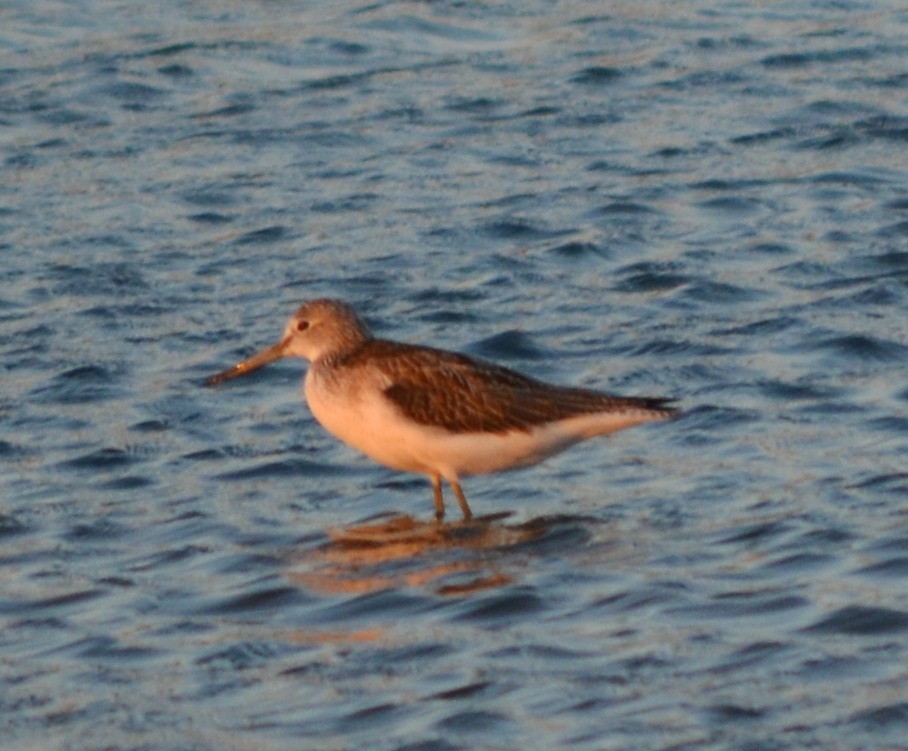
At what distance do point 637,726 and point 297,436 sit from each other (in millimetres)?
5040

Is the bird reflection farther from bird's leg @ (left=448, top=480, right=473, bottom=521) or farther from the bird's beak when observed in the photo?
the bird's beak

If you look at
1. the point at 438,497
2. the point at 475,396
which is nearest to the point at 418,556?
the point at 438,497

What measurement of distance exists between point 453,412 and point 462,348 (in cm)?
274

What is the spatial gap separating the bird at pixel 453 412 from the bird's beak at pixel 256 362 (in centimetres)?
80

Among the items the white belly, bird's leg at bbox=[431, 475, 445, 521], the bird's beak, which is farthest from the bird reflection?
the bird's beak

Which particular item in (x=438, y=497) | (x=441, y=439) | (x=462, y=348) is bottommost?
(x=438, y=497)

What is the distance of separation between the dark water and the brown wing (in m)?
0.45

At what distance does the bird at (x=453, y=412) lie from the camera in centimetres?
1088

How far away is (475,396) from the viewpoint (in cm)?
1109

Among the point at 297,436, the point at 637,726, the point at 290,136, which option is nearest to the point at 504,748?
the point at 637,726

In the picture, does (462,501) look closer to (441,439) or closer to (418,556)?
(441,439)

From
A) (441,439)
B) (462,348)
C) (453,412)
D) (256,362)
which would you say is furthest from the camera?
(462,348)

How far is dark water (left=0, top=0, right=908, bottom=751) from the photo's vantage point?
8242 mm

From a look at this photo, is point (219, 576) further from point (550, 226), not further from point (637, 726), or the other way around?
point (550, 226)
